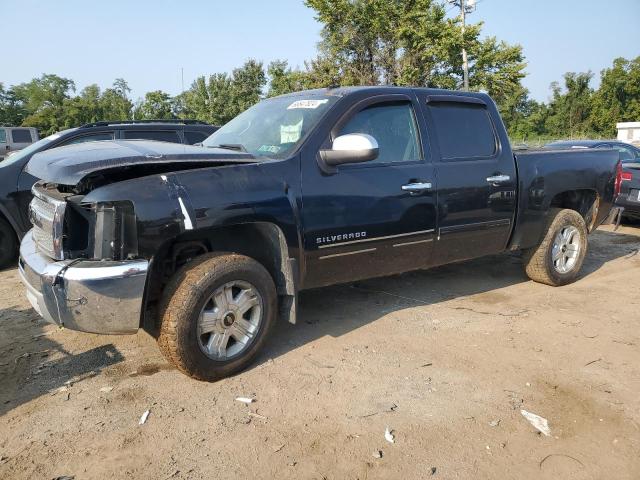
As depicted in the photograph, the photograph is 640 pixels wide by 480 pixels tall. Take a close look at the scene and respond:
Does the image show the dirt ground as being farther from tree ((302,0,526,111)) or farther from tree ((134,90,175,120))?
tree ((134,90,175,120))

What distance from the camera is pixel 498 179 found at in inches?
182

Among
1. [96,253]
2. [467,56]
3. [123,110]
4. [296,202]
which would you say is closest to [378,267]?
[296,202]

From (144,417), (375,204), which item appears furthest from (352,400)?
(375,204)

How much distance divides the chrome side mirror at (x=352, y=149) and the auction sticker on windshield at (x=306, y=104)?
53 cm

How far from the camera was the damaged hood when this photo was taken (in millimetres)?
2838

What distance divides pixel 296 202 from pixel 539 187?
284cm

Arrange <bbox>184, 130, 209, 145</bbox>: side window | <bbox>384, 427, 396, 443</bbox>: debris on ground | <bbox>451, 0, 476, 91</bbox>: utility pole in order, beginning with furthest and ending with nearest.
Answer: <bbox>451, 0, 476, 91</bbox>: utility pole
<bbox>184, 130, 209, 145</bbox>: side window
<bbox>384, 427, 396, 443</bbox>: debris on ground

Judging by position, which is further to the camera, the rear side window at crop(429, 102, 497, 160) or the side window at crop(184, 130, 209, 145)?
the side window at crop(184, 130, 209, 145)

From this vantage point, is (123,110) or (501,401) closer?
(501,401)

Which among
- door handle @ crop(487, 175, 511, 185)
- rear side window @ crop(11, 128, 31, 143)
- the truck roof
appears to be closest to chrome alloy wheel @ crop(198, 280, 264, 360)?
the truck roof

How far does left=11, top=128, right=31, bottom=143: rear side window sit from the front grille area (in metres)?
22.6

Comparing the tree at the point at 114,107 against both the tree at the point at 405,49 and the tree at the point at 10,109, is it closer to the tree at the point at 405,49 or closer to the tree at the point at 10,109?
the tree at the point at 10,109

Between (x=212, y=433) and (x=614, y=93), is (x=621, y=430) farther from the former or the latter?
(x=614, y=93)

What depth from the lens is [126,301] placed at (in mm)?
2861
